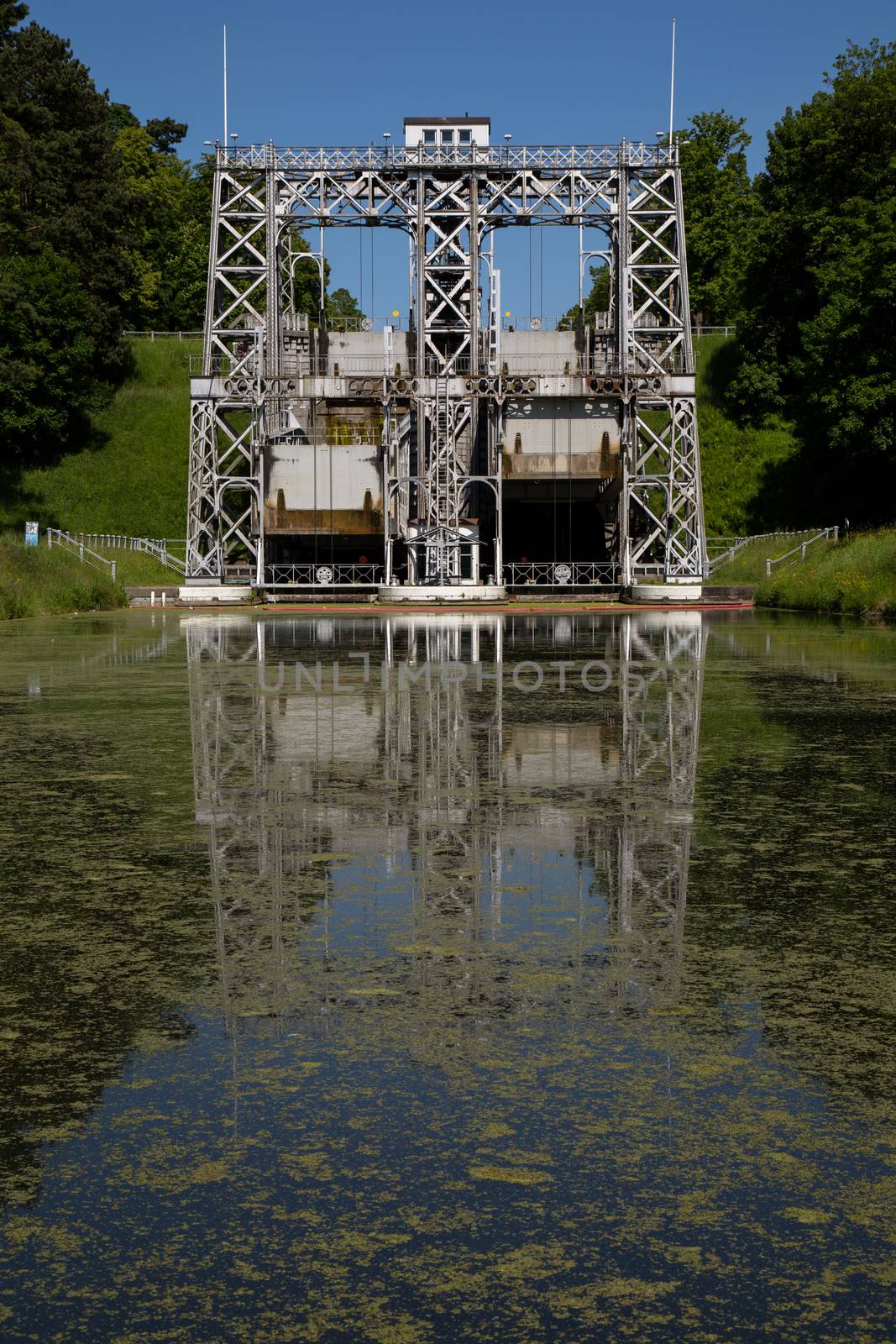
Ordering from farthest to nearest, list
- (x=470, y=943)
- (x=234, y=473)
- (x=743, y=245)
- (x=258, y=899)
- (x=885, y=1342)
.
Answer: (x=743, y=245) → (x=234, y=473) → (x=258, y=899) → (x=470, y=943) → (x=885, y=1342)

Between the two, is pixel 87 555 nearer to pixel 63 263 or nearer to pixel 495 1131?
pixel 63 263

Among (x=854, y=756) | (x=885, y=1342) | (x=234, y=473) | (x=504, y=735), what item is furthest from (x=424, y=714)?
(x=234, y=473)

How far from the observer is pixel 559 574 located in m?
61.8

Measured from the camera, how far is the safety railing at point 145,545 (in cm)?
7138

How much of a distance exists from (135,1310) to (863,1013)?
3467 mm

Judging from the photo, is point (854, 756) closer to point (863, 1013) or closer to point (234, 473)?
point (863, 1013)

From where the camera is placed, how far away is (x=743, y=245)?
3964 inches

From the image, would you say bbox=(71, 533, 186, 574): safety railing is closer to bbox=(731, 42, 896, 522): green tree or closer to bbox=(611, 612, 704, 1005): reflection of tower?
bbox=(731, 42, 896, 522): green tree

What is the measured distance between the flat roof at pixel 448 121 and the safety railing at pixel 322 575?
17782 mm

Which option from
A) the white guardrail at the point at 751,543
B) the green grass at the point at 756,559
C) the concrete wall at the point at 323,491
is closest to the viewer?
the white guardrail at the point at 751,543

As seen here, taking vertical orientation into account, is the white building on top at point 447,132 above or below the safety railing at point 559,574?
above

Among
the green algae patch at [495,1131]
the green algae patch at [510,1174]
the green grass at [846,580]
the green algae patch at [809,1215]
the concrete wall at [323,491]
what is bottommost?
the green algae patch at [809,1215]

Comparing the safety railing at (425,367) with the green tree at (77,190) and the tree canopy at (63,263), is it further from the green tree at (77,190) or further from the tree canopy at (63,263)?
the green tree at (77,190)

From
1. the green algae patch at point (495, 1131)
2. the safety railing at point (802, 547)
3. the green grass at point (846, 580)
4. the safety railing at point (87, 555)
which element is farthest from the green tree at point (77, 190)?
the green algae patch at point (495, 1131)
